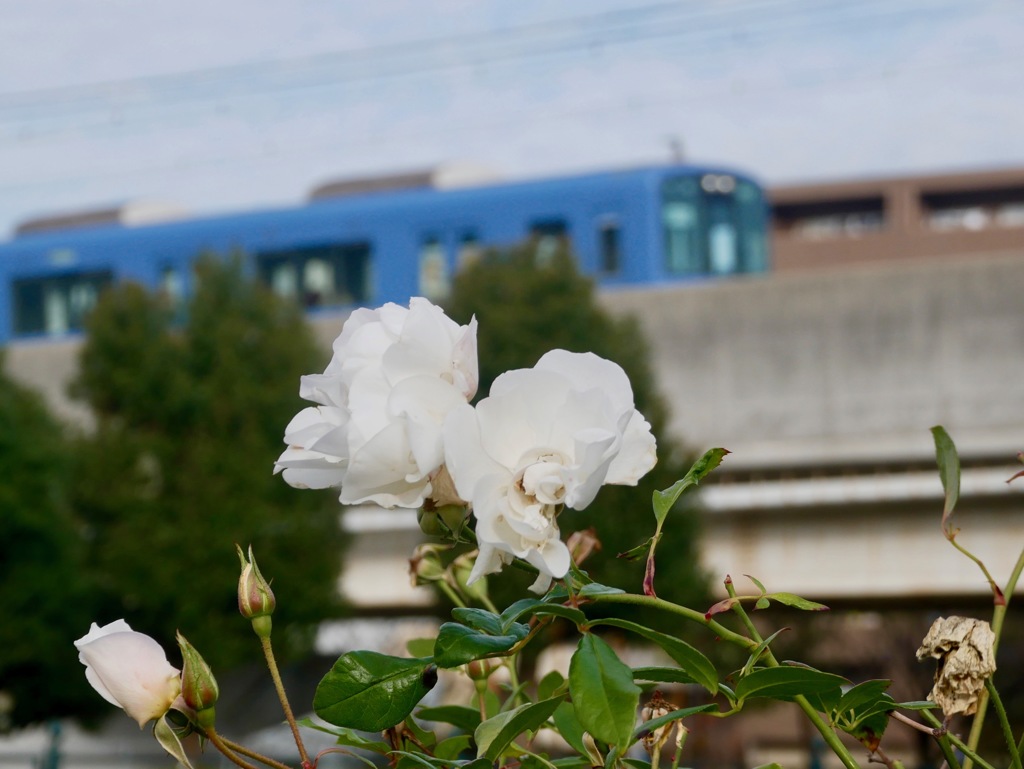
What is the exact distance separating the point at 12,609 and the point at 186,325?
3015 millimetres

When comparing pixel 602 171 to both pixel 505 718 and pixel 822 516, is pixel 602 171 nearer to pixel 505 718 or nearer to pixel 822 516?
pixel 822 516

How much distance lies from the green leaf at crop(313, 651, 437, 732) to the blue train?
12164mm

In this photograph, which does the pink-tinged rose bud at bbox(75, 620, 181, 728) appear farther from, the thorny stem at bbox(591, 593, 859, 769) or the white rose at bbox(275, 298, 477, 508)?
the thorny stem at bbox(591, 593, 859, 769)

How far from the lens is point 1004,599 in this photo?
1087mm

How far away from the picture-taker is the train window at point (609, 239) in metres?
14.1

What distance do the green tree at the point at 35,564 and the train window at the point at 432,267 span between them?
13.6 ft

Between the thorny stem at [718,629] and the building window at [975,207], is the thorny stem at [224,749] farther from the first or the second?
the building window at [975,207]

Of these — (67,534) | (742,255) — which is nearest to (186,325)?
(67,534)

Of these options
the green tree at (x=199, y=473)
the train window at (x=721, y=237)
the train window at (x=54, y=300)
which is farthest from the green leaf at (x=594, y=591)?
the train window at (x=54, y=300)

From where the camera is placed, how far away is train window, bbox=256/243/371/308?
48.5 feet

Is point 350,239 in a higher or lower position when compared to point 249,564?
lower

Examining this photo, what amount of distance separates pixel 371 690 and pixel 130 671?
148mm

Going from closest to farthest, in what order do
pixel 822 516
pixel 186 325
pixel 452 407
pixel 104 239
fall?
pixel 452 407
pixel 822 516
pixel 186 325
pixel 104 239

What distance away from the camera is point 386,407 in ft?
2.72
